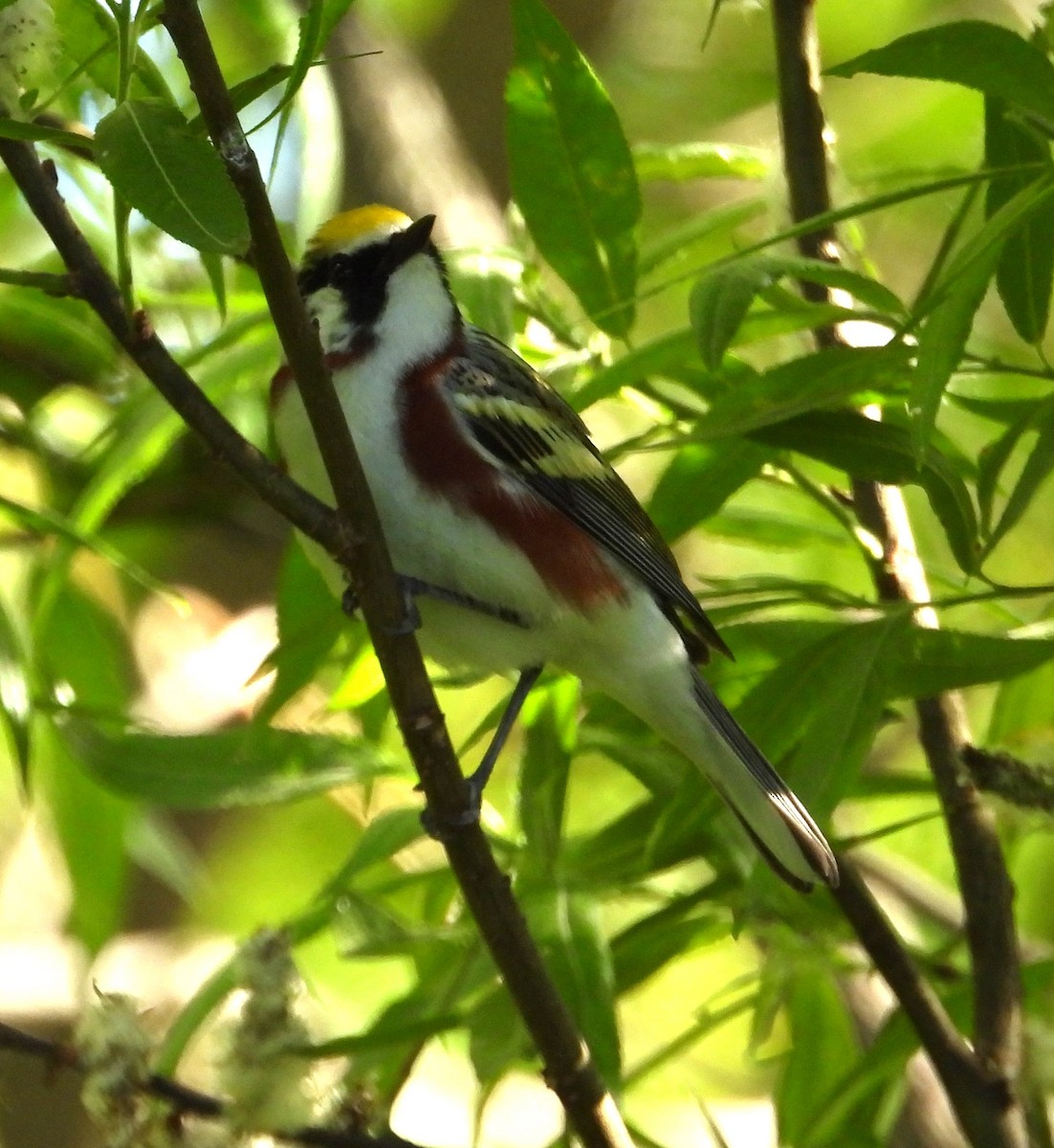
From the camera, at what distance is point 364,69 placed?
294 cm

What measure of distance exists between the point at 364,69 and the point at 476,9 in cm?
90

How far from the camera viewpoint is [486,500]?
187 centimetres

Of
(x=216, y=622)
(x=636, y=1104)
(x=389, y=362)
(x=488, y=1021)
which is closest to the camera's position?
(x=488, y=1021)

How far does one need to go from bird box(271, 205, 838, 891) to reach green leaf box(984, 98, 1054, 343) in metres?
0.47

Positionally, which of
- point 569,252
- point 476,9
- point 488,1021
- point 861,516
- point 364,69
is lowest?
point 488,1021

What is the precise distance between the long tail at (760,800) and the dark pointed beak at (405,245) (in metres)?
0.59

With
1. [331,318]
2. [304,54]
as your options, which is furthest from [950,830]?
[304,54]

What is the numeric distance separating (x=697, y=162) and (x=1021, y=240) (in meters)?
0.58

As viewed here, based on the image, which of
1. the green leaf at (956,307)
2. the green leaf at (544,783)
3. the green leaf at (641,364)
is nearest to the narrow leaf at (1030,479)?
the green leaf at (956,307)

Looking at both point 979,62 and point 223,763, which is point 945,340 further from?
point 223,763

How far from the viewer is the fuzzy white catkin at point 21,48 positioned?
1154 millimetres

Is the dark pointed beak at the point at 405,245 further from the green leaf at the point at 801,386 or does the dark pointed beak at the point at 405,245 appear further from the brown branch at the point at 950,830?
the green leaf at the point at 801,386

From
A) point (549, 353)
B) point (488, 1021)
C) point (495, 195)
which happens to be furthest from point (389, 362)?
point (495, 195)

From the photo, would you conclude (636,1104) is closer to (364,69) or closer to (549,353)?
(549,353)
